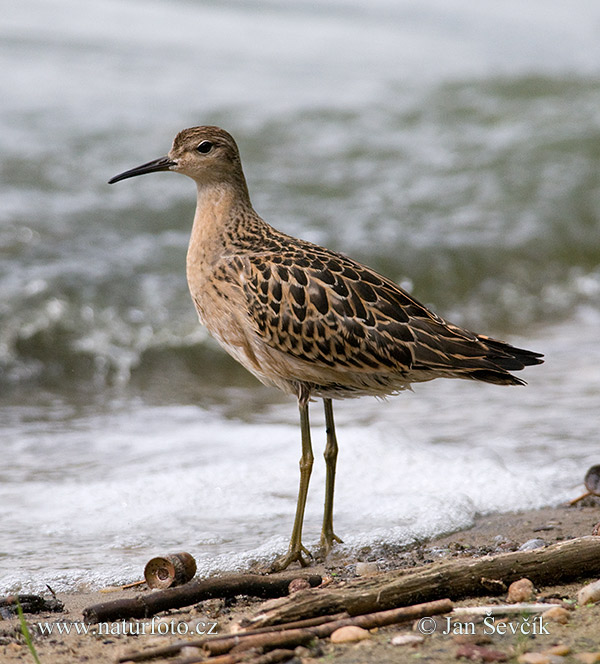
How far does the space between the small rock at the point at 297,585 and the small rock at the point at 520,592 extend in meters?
0.79

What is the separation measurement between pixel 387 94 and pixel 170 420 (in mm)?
9745

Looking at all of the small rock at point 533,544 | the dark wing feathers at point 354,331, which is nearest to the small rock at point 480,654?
the small rock at point 533,544

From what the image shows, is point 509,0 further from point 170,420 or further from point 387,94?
point 170,420

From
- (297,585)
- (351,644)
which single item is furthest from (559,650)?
(297,585)

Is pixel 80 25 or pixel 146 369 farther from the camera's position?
pixel 80 25

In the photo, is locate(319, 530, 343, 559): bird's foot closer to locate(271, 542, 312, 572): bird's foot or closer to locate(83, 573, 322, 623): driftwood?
locate(271, 542, 312, 572): bird's foot

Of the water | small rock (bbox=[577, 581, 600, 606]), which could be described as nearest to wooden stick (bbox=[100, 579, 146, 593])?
the water

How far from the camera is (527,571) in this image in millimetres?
3574

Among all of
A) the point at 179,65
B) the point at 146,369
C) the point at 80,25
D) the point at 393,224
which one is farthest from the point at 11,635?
the point at 80,25

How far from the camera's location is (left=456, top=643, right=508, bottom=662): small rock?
9.82 feet

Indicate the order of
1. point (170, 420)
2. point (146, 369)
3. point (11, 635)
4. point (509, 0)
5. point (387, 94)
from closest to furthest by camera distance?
point (11, 635)
point (170, 420)
point (146, 369)
point (387, 94)
point (509, 0)

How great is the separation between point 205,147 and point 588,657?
134 inches

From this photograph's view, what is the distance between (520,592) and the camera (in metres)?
3.46

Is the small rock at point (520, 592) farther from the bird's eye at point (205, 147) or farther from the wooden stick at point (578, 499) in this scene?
the bird's eye at point (205, 147)
